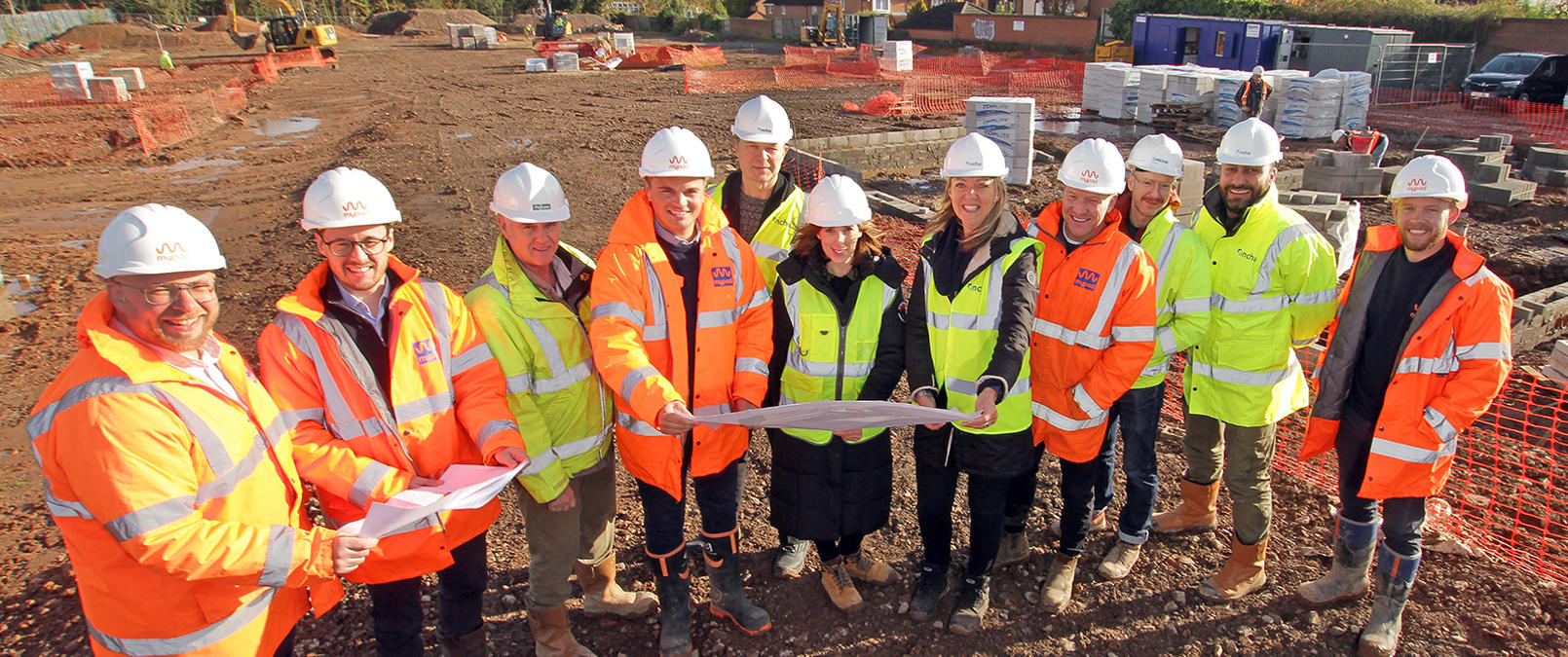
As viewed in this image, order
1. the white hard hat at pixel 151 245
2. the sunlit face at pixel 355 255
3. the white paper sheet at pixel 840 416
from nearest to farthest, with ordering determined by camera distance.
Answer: the white hard hat at pixel 151 245, the sunlit face at pixel 355 255, the white paper sheet at pixel 840 416

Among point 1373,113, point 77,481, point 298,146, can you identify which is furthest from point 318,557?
point 1373,113

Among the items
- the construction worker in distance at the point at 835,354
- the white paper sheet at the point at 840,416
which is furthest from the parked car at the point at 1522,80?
the white paper sheet at the point at 840,416

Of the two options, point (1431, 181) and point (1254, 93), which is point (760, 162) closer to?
point (1431, 181)

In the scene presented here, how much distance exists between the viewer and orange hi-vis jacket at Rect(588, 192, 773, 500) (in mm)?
3258

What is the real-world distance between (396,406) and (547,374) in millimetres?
647

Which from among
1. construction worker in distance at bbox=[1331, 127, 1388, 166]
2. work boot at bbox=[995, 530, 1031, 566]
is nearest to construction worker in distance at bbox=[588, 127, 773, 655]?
work boot at bbox=[995, 530, 1031, 566]

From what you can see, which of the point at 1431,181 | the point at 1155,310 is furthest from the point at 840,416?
the point at 1431,181

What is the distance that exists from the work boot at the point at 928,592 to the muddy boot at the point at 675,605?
44.0 inches

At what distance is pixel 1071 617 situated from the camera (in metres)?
4.09

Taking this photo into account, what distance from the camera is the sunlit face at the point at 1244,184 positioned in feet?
13.0

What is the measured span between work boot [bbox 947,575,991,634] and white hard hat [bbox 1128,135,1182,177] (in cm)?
215

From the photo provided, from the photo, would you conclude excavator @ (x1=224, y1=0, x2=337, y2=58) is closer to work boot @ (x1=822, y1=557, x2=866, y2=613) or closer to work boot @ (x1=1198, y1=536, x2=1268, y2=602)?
work boot @ (x1=822, y1=557, x2=866, y2=613)

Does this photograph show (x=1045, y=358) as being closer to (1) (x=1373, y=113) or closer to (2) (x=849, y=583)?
(2) (x=849, y=583)

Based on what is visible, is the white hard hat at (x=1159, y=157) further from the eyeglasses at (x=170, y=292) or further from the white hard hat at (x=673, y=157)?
the eyeglasses at (x=170, y=292)
